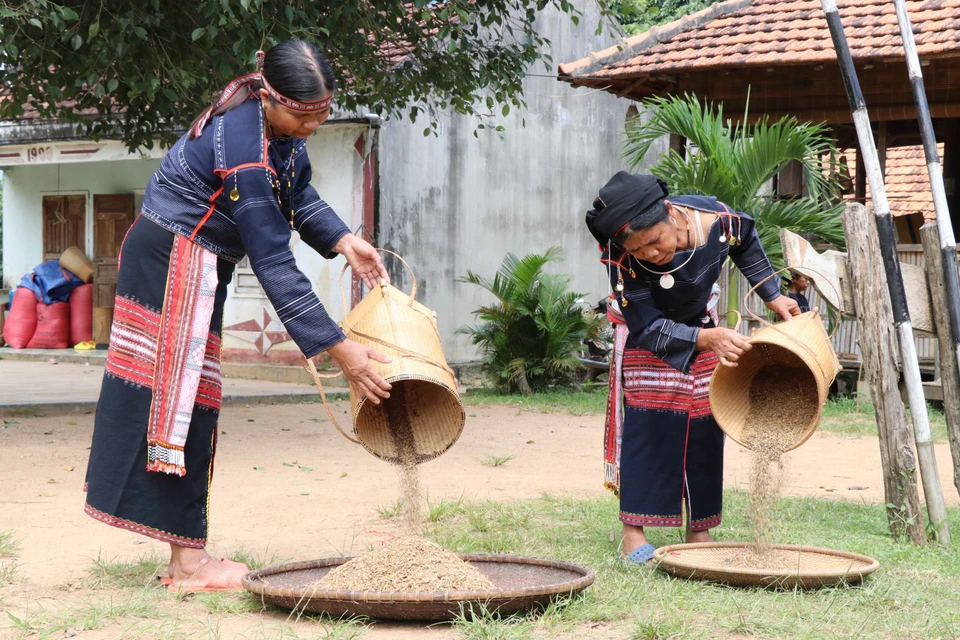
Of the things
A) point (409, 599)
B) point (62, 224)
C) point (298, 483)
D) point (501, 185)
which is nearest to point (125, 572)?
point (409, 599)

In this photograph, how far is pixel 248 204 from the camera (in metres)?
3.12

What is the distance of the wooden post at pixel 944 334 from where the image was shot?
4.36m

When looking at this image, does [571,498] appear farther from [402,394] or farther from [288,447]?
[288,447]

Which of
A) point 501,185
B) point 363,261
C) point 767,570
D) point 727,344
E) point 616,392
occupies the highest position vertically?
point 501,185

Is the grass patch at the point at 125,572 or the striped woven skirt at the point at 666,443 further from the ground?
the striped woven skirt at the point at 666,443

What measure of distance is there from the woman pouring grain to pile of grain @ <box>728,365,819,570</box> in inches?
8.8

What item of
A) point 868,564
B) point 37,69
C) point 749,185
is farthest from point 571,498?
point 37,69

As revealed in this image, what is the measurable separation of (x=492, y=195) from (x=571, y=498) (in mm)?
8110

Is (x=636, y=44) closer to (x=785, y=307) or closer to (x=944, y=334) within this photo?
(x=944, y=334)

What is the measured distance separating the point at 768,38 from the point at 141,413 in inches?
323

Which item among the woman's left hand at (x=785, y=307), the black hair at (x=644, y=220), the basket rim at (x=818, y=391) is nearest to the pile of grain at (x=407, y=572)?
the basket rim at (x=818, y=391)

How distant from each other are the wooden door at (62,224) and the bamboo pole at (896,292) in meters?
12.1

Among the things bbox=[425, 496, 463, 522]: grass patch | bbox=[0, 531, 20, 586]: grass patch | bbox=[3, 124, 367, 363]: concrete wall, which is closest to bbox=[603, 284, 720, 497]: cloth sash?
bbox=[425, 496, 463, 522]: grass patch

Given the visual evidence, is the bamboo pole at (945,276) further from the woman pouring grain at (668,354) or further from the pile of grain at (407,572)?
the pile of grain at (407,572)
